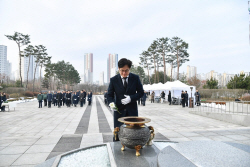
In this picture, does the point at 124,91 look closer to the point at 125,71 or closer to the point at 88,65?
the point at 125,71

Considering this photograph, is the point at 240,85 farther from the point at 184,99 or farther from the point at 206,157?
the point at 206,157

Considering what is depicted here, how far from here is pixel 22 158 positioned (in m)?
3.37

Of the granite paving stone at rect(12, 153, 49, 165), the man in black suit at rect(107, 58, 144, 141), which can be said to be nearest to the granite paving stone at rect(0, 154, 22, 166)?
the granite paving stone at rect(12, 153, 49, 165)

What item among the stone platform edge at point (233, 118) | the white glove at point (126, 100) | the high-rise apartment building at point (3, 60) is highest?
Answer: the high-rise apartment building at point (3, 60)

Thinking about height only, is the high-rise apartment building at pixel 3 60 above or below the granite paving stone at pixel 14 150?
above

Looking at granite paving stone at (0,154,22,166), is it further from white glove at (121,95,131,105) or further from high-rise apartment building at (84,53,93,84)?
high-rise apartment building at (84,53,93,84)

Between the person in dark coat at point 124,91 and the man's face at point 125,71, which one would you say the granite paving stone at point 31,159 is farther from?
the man's face at point 125,71

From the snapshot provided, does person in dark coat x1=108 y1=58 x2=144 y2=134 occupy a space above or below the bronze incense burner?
above

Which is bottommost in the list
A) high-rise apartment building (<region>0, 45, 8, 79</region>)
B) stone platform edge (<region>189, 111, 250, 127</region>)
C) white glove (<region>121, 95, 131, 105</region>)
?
stone platform edge (<region>189, 111, 250, 127</region>)

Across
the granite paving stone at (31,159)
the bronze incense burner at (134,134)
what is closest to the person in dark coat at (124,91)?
the bronze incense burner at (134,134)

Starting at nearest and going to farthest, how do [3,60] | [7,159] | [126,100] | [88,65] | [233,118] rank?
[126,100], [7,159], [233,118], [3,60], [88,65]

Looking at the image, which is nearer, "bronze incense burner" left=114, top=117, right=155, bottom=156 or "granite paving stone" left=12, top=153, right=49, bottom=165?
"bronze incense burner" left=114, top=117, right=155, bottom=156

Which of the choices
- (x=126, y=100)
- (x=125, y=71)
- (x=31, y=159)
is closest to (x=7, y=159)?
(x=31, y=159)

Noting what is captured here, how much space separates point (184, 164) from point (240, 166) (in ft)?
1.74
